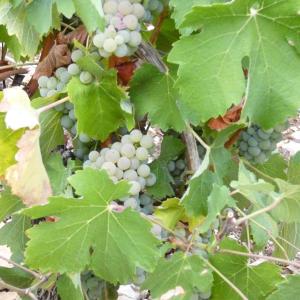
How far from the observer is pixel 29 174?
0.95m

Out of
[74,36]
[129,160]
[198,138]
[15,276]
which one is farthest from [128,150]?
[15,276]

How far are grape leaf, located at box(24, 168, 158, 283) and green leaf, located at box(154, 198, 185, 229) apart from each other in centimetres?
13

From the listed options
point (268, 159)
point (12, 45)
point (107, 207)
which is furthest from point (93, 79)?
point (268, 159)

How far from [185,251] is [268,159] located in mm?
419

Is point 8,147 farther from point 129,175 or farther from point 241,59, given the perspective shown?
point 241,59

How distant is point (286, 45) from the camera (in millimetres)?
908

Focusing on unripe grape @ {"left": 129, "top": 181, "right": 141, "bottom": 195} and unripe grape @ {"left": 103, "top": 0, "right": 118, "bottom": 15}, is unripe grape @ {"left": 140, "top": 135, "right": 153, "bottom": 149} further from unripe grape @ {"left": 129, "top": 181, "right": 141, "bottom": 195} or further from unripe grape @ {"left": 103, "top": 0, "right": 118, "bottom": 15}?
unripe grape @ {"left": 103, "top": 0, "right": 118, "bottom": 15}

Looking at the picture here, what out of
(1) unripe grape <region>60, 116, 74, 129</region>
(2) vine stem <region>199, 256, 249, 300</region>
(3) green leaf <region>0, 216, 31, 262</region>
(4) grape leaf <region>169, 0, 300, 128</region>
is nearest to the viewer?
(4) grape leaf <region>169, 0, 300, 128</region>

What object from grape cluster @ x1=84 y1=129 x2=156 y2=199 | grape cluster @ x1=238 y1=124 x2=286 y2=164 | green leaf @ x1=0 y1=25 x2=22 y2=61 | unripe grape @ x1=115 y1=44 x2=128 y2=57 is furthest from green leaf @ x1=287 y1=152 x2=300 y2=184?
green leaf @ x1=0 y1=25 x2=22 y2=61

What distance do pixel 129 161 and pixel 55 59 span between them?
225 mm

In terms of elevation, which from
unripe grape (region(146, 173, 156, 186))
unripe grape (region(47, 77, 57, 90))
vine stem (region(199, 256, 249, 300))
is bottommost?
vine stem (region(199, 256, 249, 300))

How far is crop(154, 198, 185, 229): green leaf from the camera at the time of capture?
1.05 metres

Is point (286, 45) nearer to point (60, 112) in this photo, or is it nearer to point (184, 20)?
point (184, 20)

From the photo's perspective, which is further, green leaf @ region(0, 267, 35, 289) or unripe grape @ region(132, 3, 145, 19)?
green leaf @ region(0, 267, 35, 289)
